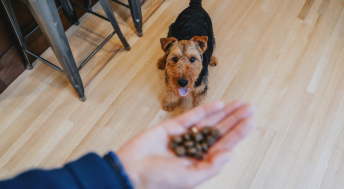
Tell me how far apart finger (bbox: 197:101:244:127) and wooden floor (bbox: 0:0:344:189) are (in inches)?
22.9

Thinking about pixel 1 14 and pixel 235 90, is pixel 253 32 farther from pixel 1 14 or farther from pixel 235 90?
pixel 1 14

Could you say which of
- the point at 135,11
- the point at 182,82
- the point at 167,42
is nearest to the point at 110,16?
the point at 135,11

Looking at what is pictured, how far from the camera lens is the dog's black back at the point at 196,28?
1.62m

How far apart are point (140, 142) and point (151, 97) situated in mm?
874

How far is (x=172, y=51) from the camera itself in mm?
1464

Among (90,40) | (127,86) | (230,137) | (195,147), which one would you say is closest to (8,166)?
(127,86)

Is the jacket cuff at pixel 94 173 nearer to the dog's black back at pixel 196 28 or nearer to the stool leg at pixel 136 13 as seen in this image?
the dog's black back at pixel 196 28

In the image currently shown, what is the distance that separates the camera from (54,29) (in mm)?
1300

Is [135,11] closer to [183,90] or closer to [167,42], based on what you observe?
[167,42]

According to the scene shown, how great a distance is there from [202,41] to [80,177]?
976 mm

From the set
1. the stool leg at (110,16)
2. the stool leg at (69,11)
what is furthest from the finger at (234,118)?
the stool leg at (69,11)

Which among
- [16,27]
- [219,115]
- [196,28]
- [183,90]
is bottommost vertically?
[183,90]

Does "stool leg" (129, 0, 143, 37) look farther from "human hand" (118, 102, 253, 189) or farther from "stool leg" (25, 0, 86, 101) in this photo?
"human hand" (118, 102, 253, 189)

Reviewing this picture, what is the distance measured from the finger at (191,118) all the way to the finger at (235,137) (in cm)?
10
